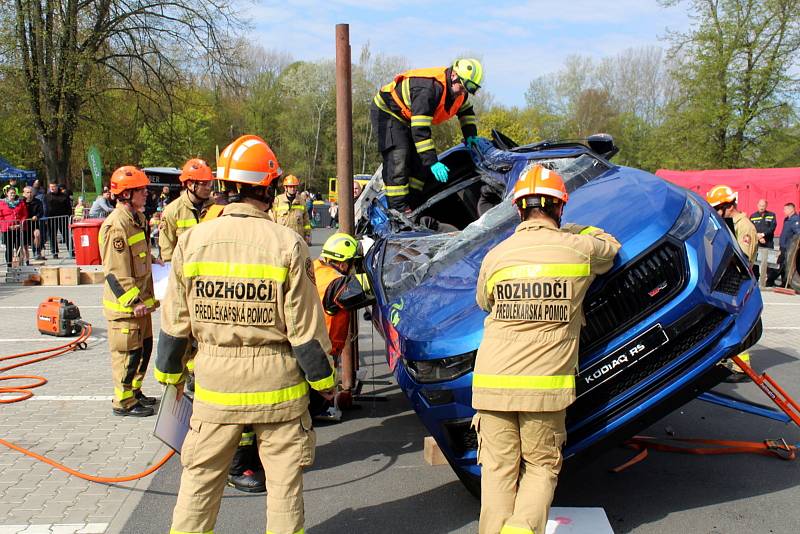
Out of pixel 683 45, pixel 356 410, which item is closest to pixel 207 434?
pixel 356 410

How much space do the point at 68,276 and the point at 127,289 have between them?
897 centimetres

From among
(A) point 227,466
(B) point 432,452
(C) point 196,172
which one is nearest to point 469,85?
(C) point 196,172

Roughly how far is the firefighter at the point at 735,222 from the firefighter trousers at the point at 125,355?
5.07 metres

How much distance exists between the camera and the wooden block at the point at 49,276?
13398 millimetres

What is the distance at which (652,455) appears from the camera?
466 cm

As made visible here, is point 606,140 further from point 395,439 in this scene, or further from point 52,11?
point 52,11

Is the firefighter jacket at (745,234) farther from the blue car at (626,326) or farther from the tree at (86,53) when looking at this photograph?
the tree at (86,53)

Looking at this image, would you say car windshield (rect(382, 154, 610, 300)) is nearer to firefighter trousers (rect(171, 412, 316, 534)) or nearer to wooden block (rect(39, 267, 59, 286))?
firefighter trousers (rect(171, 412, 316, 534))

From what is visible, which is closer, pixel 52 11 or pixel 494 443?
pixel 494 443

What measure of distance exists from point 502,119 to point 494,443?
40375mm

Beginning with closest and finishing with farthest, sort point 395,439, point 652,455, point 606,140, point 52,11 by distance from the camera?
point 652,455, point 395,439, point 606,140, point 52,11

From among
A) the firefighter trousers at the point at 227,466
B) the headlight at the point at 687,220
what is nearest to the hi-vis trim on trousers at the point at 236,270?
the firefighter trousers at the point at 227,466

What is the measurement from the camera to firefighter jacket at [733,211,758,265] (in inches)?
275

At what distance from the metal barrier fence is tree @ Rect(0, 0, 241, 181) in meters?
6.85
